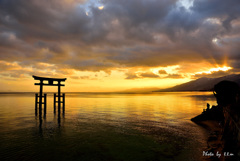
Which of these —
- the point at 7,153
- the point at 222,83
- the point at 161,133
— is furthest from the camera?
the point at 161,133

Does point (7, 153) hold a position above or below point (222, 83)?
below

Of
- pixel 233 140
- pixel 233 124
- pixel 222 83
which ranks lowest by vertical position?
pixel 233 140

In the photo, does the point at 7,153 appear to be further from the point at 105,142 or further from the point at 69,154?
the point at 105,142

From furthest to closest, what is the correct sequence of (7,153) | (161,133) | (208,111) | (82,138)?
1. (208,111)
2. (161,133)
3. (82,138)
4. (7,153)

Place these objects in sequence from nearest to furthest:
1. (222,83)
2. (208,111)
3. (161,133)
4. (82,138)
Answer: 1. (222,83)
2. (82,138)
3. (161,133)
4. (208,111)

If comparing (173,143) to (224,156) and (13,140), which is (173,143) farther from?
(13,140)

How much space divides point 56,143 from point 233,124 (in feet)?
41.9

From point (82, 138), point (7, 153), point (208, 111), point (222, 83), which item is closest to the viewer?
point (7, 153)

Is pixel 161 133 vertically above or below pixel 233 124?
below

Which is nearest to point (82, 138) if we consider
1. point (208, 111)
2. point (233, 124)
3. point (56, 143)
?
point (56, 143)

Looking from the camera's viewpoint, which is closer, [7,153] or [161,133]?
[7,153]

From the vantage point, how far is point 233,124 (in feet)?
26.9

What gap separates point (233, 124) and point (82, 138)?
11.5 m

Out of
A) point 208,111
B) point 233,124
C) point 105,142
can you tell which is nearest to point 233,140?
point 233,124
